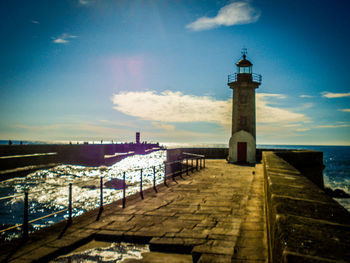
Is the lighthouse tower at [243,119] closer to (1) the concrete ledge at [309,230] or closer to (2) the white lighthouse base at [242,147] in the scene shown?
(2) the white lighthouse base at [242,147]

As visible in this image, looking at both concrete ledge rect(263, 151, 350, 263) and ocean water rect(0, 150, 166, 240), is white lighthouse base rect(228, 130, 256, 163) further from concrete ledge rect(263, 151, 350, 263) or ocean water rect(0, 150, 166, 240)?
concrete ledge rect(263, 151, 350, 263)

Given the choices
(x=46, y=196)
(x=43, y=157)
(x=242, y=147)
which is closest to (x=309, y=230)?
(x=46, y=196)

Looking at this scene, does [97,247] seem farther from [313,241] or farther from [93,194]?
[93,194]

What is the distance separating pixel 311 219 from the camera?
1.50 meters

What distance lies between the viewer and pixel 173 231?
15.1ft

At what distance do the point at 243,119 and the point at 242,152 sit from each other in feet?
10.3

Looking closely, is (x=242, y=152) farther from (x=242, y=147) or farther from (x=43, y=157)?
(x=43, y=157)

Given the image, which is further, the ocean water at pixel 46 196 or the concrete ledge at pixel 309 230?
the ocean water at pixel 46 196

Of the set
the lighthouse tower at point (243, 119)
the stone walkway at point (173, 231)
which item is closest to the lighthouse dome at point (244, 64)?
the lighthouse tower at point (243, 119)

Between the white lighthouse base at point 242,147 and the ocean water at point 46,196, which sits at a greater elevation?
the white lighthouse base at point 242,147

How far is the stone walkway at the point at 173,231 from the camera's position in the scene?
3.69 meters

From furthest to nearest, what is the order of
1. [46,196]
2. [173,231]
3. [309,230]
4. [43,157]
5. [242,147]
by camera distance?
[43,157] → [242,147] → [46,196] → [173,231] → [309,230]

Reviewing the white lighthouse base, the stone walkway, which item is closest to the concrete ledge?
the stone walkway

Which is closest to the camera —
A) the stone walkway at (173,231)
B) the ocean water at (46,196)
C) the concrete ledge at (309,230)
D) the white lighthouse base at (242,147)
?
the concrete ledge at (309,230)
